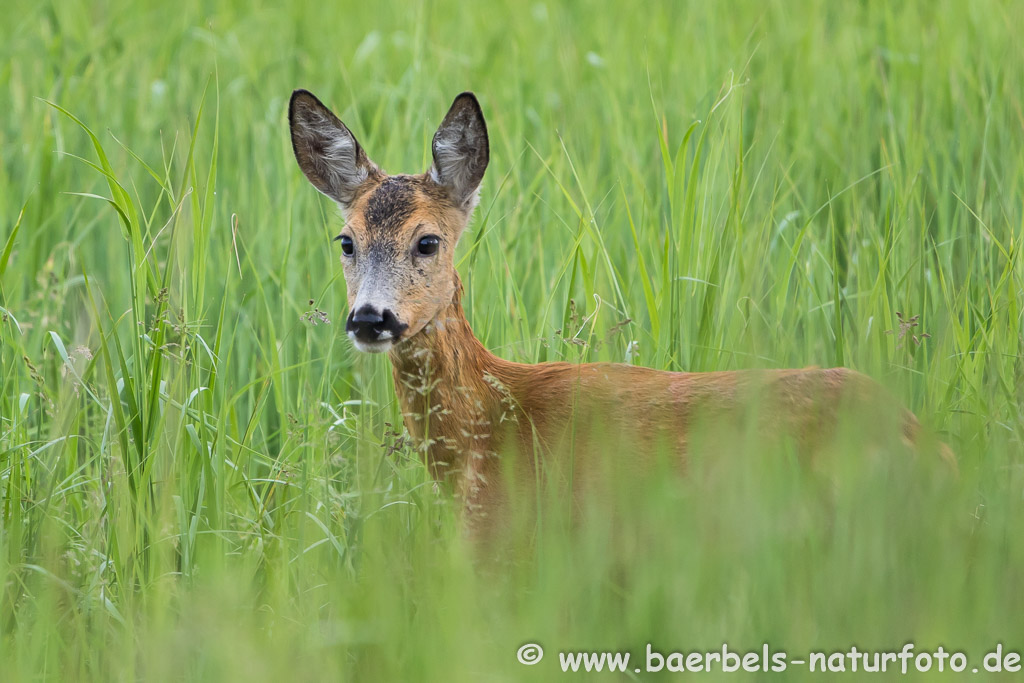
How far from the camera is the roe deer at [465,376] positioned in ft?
10.3

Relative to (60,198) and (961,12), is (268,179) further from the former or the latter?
(961,12)

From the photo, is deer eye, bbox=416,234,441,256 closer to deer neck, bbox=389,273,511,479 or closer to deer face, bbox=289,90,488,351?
deer face, bbox=289,90,488,351

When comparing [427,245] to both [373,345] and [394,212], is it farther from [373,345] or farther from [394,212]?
[373,345]

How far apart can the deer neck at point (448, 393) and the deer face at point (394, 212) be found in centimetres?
7

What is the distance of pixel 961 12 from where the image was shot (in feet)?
21.5

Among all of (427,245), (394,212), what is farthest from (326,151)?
(427,245)

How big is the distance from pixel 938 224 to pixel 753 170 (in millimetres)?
807

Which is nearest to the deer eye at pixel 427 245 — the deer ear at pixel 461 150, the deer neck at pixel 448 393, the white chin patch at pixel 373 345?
the deer neck at pixel 448 393

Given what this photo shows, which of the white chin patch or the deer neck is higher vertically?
the white chin patch

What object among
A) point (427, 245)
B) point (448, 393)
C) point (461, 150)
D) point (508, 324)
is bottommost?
point (448, 393)

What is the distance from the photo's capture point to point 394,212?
3.49 meters

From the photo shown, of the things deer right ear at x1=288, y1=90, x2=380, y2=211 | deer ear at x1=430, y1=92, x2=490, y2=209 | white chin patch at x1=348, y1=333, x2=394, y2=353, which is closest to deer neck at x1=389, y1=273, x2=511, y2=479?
white chin patch at x1=348, y1=333, x2=394, y2=353

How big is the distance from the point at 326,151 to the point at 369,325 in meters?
0.87

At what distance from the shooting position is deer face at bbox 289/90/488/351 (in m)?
3.22
